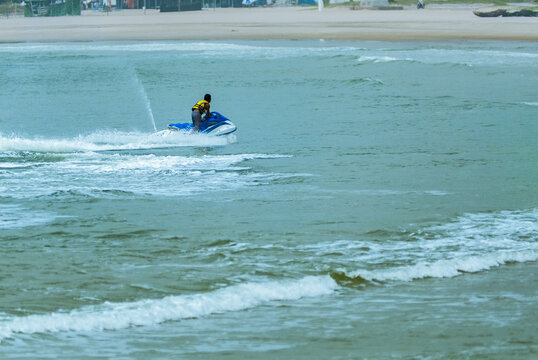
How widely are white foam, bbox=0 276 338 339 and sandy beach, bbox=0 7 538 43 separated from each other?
51.3m

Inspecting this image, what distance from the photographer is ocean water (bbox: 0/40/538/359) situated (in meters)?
7.39

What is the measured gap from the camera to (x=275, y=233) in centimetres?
1105

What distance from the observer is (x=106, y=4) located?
417 ft

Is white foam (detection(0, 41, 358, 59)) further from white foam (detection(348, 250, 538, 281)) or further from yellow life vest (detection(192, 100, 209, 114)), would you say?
white foam (detection(348, 250, 538, 281))

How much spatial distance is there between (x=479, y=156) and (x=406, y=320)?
10613 mm

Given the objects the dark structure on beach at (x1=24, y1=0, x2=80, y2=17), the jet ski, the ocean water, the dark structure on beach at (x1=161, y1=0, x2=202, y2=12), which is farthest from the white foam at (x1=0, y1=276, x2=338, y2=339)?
the dark structure on beach at (x1=24, y1=0, x2=80, y2=17)

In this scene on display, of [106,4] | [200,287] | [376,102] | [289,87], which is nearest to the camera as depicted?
[200,287]

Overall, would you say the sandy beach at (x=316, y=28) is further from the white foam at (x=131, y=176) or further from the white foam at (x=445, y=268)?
the white foam at (x=445, y=268)

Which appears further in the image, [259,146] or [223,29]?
[223,29]

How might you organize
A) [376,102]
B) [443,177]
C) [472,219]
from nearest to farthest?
[472,219] → [443,177] → [376,102]

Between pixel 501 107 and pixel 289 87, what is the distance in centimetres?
992

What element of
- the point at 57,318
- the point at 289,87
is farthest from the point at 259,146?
the point at 289,87

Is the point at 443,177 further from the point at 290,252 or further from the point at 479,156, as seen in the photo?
the point at 290,252

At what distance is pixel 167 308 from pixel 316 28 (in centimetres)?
6603
